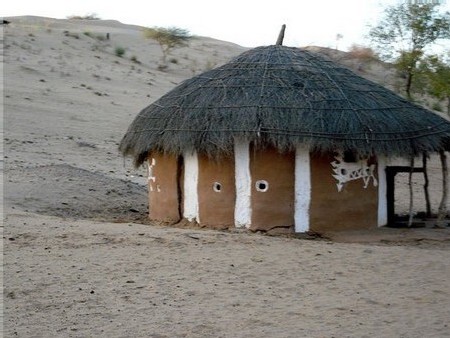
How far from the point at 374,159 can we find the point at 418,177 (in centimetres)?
1187

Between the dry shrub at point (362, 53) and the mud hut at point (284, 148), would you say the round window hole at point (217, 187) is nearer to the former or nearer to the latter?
the mud hut at point (284, 148)

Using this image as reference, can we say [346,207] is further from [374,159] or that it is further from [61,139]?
[61,139]

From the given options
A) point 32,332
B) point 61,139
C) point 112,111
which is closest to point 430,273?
point 32,332

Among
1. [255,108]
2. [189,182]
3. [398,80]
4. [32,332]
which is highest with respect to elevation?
[398,80]

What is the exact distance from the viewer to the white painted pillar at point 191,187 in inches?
521

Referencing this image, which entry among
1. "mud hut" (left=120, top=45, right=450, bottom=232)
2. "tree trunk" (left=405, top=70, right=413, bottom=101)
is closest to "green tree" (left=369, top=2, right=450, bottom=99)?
"tree trunk" (left=405, top=70, right=413, bottom=101)

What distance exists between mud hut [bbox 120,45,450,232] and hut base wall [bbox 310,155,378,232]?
0.02m

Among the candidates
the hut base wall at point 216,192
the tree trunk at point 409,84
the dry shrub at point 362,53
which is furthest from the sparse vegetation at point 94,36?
the hut base wall at point 216,192

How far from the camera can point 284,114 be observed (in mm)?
12523

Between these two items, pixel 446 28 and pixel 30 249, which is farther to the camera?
pixel 446 28

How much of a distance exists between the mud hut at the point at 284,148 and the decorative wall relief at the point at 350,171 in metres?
0.02

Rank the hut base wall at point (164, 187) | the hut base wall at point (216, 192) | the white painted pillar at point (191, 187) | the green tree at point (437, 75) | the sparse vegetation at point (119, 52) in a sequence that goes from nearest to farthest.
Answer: the hut base wall at point (216, 192) → the white painted pillar at point (191, 187) → the hut base wall at point (164, 187) → the green tree at point (437, 75) → the sparse vegetation at point (119, 52)

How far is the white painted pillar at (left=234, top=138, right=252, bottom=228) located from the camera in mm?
12695

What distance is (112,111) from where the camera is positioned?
90.5 ft
